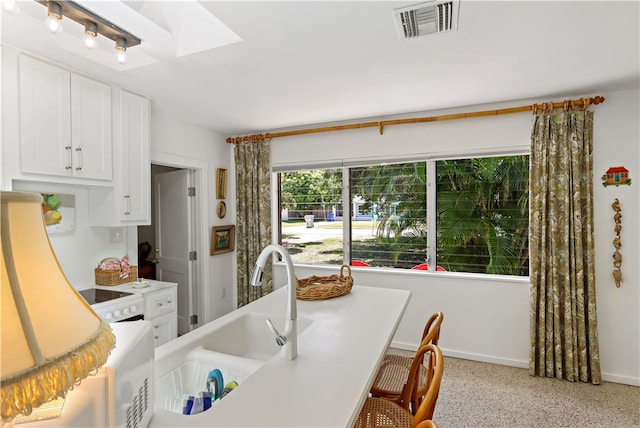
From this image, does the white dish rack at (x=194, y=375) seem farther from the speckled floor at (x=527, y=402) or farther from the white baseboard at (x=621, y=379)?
the white baseboard at (x=621, y=379)

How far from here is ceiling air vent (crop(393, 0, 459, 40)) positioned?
1.68 meters

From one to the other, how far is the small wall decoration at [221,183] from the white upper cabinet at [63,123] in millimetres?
1572

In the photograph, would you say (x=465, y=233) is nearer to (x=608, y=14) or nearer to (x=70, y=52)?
(x=608, y=14)

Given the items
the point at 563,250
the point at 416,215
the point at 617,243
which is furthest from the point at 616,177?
the point at 416,215

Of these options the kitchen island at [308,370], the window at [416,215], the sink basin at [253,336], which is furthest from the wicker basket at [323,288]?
the window at [416,215]

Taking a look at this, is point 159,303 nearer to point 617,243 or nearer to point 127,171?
point 127,171

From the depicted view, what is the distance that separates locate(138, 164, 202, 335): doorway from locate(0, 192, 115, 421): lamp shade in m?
3.66

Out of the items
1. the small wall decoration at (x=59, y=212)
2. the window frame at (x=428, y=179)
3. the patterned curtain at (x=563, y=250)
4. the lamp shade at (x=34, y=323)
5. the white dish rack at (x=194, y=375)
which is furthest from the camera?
the window frame at (x=428, y=179)

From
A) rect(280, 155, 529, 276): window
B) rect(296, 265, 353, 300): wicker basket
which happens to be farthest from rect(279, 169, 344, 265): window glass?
rect(296, 265, 353, 300): wicker basket

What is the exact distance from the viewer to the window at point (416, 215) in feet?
11.0

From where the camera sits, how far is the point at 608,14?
178 cm

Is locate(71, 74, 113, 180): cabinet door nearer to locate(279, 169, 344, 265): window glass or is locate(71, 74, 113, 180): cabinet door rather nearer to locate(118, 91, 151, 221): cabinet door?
locate(118, 91, 151, 221): cabinet door

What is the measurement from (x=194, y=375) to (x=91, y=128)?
211cm

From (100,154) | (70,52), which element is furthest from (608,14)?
(100,154)
